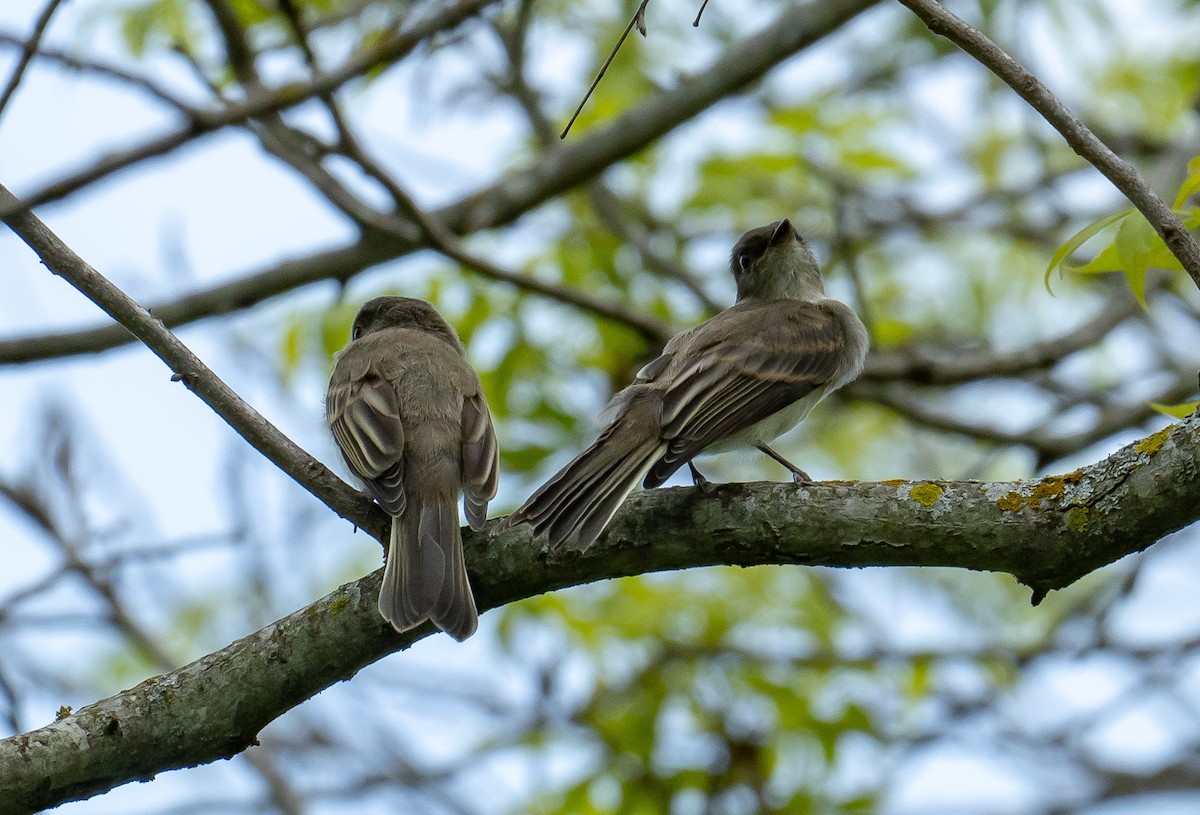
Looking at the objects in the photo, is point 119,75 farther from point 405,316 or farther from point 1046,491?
point 1046,491

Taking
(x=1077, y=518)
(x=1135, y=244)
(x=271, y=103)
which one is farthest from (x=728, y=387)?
(x=271, y=103)

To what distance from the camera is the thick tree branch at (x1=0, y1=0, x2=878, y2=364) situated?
6.33m

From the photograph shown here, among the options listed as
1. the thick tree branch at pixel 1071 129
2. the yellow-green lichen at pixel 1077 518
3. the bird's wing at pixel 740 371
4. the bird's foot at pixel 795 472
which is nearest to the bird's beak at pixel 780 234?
the bird's wing at pixel 740 371

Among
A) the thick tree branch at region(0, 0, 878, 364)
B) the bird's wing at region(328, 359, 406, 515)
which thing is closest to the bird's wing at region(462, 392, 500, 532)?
the bird's wing at region(328, 359, 406, 515)

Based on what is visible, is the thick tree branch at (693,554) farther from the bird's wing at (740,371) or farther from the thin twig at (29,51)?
the thin twig at (29,51)

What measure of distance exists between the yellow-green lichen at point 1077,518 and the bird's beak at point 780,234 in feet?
10.6

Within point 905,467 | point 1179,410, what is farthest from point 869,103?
point 1179,410

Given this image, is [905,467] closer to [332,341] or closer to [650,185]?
[650,185]

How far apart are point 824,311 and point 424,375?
196 centimetres

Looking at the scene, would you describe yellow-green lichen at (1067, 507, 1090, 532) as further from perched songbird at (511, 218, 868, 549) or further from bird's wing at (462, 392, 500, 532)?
bird's wing at (462, 392, 500, 532)

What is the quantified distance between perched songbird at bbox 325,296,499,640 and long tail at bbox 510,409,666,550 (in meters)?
0.35

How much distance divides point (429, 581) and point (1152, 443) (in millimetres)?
2119

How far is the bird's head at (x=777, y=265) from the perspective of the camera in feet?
21.8

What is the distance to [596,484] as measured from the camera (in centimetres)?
429
